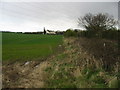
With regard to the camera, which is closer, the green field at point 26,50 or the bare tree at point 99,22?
the green field at point 26,50

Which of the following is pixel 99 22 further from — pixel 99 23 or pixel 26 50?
pixel 26 50

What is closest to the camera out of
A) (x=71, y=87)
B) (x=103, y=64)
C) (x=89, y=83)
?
(x=71, y=87)

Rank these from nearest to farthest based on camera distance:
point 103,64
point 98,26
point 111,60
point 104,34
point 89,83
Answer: point 89,83 < point 103,64 < point 111,60 < point 104,34 < point 98,26

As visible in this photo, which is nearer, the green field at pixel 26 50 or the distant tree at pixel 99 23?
the green field at pixel 26 50

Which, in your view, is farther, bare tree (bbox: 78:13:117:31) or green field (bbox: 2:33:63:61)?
bare tree (bbox: 78:13:117:31)

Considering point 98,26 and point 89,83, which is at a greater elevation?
point 98,26

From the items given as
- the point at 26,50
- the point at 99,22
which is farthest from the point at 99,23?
the point at 26,50

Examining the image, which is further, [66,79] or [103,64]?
[103,64]

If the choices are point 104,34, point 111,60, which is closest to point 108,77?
point 111,60

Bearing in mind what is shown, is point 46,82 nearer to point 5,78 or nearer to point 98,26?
point 5,78

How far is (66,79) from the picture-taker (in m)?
9.33

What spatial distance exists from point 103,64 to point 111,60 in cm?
148

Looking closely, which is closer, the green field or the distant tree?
the green field

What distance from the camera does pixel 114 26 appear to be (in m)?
48.5
